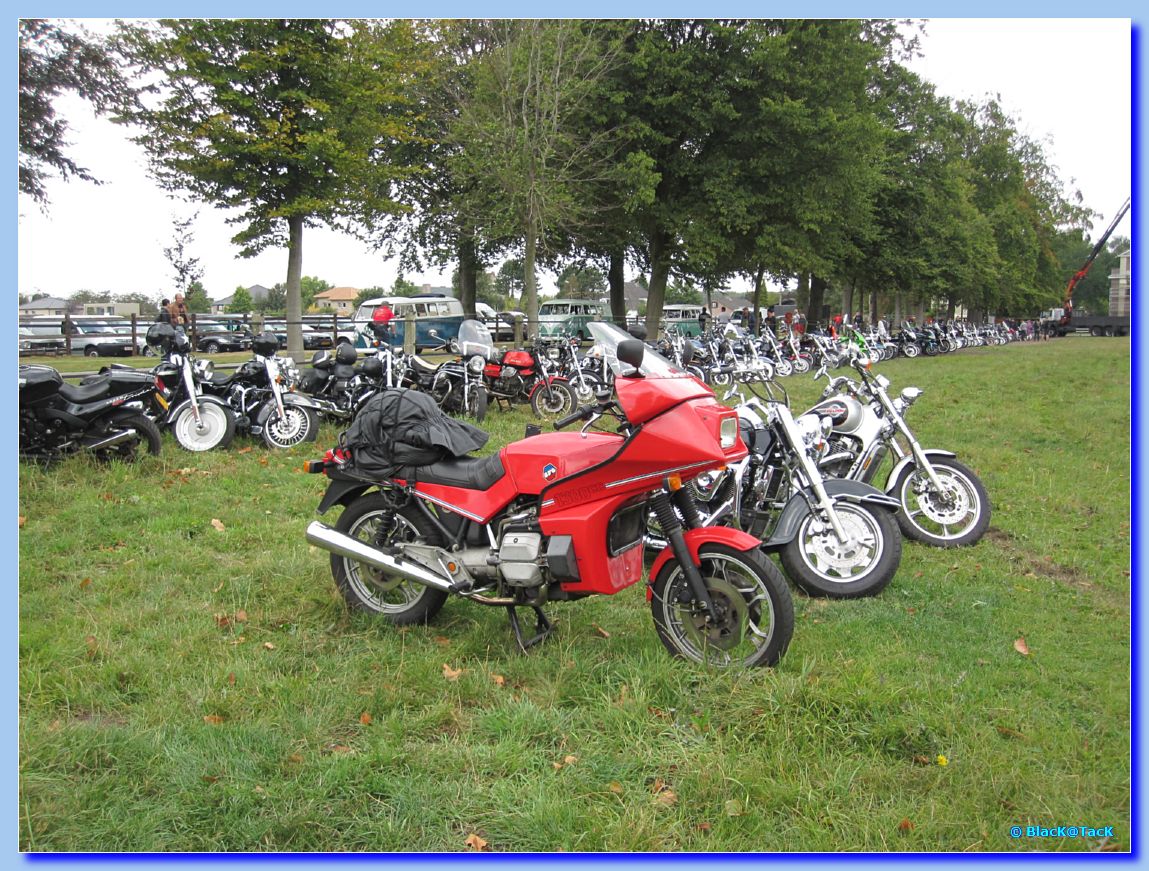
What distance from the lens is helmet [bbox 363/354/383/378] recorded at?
370 inches

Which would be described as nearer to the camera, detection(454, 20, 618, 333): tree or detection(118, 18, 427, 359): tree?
detection(118, 18, 427, 359): tree

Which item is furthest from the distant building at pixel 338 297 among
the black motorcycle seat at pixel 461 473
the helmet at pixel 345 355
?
the black motorcycle seat at pixel 461 473

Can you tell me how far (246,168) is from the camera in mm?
13773

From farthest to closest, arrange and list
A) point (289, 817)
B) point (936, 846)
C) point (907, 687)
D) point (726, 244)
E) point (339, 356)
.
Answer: point (726, 244) → point (339, 356) → point (907, 687) → point (289, 817) → point (936, 846)

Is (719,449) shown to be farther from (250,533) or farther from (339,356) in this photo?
(339,356)

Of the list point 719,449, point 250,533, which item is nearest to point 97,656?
point 250,533

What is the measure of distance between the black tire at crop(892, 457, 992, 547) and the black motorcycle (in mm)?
6009

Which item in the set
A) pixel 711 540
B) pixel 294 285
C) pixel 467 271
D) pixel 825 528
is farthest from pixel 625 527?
pixel 467 271

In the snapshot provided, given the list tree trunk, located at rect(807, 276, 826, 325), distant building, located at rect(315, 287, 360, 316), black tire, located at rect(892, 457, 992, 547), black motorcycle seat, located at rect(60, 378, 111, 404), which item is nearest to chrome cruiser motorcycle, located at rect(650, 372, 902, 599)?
black tire, located at rect(892, 457, 992, 547)

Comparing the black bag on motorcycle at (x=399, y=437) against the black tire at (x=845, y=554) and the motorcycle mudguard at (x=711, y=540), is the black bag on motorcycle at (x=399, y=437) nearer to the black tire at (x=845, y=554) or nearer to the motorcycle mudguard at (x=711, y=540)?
the motorcycle mudguard at (x=711, y=540)

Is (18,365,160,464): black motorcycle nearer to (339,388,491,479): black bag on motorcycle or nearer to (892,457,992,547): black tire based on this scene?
(339,388,491,479): black bag on motorcycle

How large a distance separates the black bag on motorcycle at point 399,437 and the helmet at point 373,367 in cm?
575

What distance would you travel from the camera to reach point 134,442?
22.6ft

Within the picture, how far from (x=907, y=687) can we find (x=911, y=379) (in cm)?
1361
